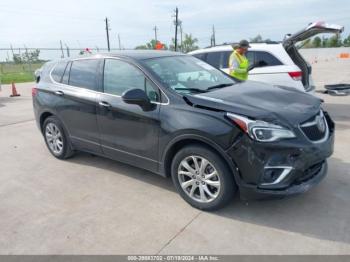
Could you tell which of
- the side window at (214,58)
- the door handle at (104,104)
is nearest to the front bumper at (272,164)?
the door handle at (104,104)

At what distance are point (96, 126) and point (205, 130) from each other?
1807 mm

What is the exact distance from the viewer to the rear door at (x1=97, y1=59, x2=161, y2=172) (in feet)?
12.4

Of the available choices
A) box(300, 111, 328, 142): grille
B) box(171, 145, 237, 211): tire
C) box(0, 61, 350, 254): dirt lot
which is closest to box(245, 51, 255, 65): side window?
box(0, 61, 350, 254): dirt lot

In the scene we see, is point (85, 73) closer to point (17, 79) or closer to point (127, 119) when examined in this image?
point (127, 119)

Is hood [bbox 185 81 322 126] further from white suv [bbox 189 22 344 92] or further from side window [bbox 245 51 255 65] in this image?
side window [bbox 245 51 255 65]

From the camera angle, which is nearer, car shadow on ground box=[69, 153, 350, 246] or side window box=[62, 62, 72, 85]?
car shadow on ground box=[69, 153, 350, 246]

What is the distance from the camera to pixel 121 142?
418cm

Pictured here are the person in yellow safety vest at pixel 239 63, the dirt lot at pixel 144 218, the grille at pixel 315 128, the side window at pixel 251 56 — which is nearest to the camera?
the dirt lot at pixel 144 218

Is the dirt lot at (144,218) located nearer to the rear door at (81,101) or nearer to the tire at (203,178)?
the tire at (203,178)

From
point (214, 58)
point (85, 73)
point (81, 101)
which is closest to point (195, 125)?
point (81, 101)

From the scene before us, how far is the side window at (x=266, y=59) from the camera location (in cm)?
716

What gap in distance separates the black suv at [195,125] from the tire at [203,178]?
0.01 meters

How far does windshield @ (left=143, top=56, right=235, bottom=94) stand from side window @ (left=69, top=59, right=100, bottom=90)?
0.85m

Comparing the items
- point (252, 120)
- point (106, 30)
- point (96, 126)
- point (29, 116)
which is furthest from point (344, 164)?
point (106, 30)
